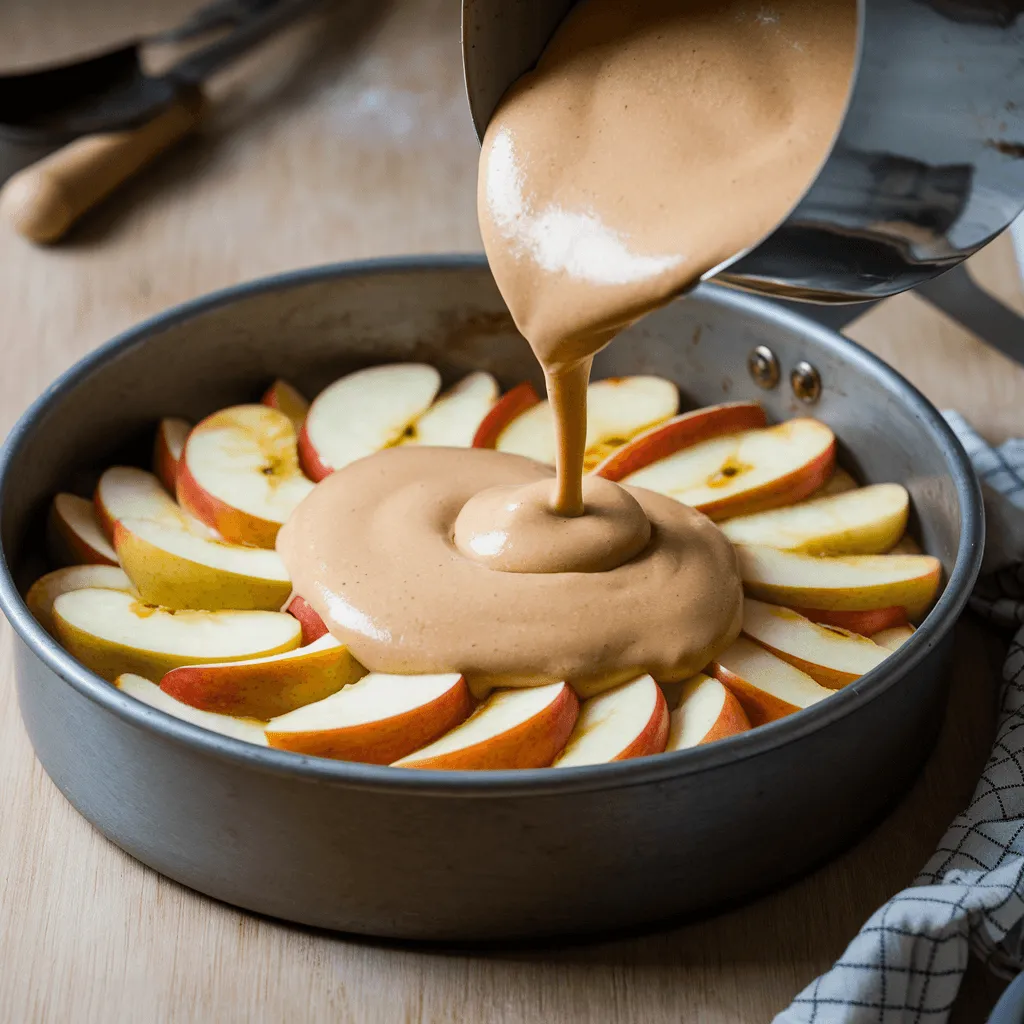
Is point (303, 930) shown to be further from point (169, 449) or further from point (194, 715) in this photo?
point (169, 449)

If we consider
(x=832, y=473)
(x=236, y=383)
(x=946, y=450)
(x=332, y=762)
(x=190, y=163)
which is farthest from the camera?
(x=190, y=163)

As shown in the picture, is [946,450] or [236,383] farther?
[236,383]

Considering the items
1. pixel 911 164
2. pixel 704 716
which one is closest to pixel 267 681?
pixel 704 716

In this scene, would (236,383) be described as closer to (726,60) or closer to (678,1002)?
(726,60)

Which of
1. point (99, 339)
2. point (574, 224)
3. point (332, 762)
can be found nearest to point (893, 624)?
point (574, 224)

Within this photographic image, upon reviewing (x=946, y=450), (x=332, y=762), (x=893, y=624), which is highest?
(x=332, y=762)

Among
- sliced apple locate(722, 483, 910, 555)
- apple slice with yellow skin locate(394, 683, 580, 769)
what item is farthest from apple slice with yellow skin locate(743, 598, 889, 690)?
apple slice with yellow skin locate(394, 683, 580, 769)

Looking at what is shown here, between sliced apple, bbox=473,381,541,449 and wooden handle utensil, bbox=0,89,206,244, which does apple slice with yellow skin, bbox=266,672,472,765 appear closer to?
sliced apple, bbox=473,381,541,449
